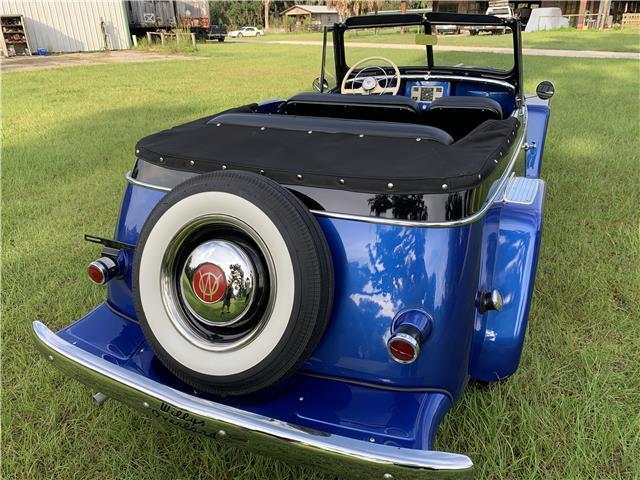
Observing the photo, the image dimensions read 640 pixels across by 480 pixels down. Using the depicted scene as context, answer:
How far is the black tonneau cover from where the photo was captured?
60.7 inches

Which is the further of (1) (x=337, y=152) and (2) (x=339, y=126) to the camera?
(2) (x=339, y=126)

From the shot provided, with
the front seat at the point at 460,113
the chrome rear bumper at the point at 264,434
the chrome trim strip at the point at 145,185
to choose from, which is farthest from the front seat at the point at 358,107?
the chrome rear bumper at the point at 264,434

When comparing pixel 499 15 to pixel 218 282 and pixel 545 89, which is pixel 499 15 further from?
pixel 218 282

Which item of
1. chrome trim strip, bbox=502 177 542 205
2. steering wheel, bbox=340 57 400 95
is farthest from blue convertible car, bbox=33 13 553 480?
steering wheel, bbox=340 57 400 95

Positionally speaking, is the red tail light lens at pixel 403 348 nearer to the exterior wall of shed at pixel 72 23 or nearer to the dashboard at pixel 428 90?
the dashboard at pixel 428 90

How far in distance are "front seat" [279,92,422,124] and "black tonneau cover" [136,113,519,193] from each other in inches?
17.0

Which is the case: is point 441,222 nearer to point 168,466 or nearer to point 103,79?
point 168,466

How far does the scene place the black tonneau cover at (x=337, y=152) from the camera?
1.54 m

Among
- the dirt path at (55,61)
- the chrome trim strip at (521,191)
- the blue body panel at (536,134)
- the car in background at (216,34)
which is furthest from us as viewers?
the car in background at (216,34)

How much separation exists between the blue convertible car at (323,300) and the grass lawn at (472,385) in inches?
14.6

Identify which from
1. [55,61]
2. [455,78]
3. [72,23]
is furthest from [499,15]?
[72,23]

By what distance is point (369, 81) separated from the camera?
379 cm

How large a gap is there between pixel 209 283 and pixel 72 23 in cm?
2199

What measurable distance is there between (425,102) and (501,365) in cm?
254
